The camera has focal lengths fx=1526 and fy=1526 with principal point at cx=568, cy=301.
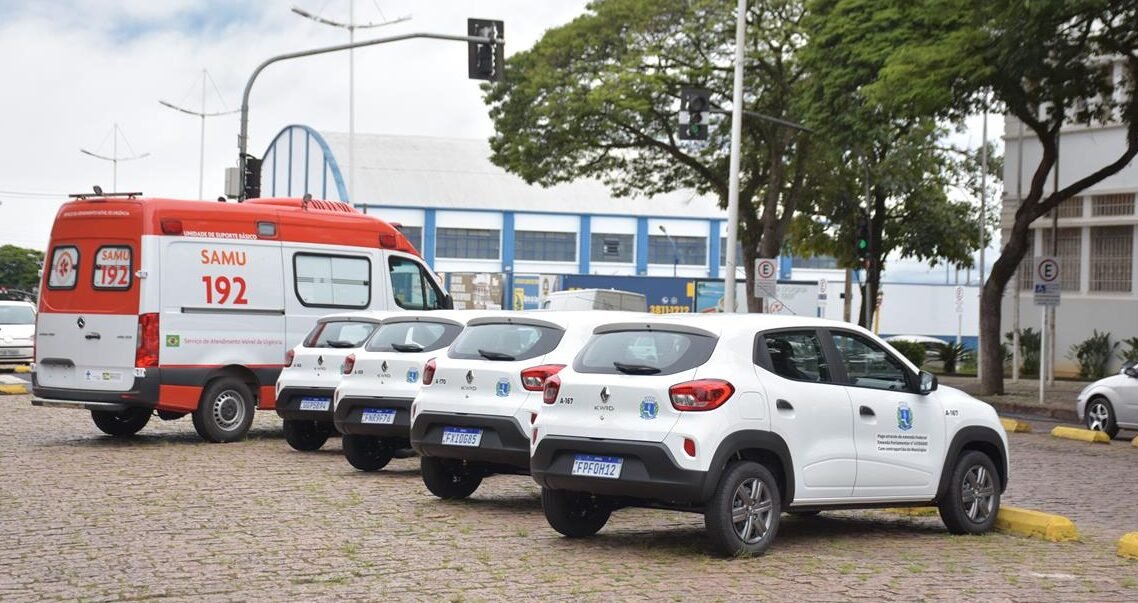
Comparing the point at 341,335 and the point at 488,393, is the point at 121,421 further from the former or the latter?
the point at 488,393

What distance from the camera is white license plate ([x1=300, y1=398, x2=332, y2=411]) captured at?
53.7ft

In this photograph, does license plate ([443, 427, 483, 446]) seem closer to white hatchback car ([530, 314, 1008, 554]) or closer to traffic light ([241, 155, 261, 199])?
white hatchback car ([530, 314, 1008, 554])

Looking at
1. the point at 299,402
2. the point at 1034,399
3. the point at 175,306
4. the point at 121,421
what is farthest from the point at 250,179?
the point at 1034,399

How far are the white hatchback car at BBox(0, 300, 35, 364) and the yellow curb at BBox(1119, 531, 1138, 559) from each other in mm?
29279

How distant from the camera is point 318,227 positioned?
62.2 ft

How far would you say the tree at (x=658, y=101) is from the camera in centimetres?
3888

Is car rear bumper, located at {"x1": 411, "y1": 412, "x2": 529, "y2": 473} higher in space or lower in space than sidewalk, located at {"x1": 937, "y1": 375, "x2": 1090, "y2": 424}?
higher

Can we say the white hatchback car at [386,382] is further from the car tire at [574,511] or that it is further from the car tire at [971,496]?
the car tire at [971,496]

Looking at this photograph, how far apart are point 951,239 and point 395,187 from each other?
4996 centimetres

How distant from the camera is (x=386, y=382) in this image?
14.4 m

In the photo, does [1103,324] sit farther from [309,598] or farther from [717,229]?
[717,229]

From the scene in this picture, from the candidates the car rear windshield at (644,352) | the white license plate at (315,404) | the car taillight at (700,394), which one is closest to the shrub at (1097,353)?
the white license plate at (315,404)

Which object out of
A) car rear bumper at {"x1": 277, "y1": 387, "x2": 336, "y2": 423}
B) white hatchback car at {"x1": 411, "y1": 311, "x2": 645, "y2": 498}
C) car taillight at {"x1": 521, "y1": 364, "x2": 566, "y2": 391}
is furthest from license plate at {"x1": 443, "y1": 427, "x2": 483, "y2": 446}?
car rear bumper at {"x1": 277, "y1": 387, "x2": 336, "y2": 423}

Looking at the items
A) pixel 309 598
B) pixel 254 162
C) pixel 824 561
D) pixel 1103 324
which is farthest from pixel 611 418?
pixel 1103 324
